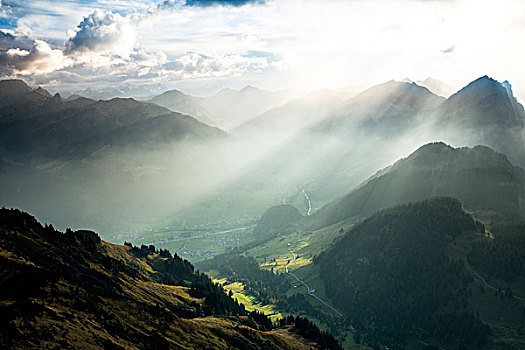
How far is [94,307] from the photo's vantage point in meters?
88.6

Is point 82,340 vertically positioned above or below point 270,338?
above

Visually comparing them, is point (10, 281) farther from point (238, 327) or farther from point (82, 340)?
point (238, 327)

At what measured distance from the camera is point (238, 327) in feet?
438

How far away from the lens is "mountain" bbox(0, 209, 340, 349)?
69.5 m

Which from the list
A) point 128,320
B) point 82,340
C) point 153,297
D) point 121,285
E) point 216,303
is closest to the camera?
point 82,340

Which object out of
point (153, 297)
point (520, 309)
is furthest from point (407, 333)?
point (153, 297)

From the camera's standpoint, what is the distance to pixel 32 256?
4149 inches

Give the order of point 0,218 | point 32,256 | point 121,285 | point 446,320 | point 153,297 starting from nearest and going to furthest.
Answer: point 32,256 → point 0,218 → point 121,285 → point 153,297 → point 446,320

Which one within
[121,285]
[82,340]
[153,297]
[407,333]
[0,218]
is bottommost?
[407,333]

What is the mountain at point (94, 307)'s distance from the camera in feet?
228

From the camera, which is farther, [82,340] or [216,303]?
[216,303]

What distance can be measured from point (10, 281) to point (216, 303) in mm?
A: 105539

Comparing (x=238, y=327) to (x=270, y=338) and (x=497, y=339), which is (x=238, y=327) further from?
(x=497, y=339)

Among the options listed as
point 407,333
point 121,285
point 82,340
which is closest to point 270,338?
point 121,285
